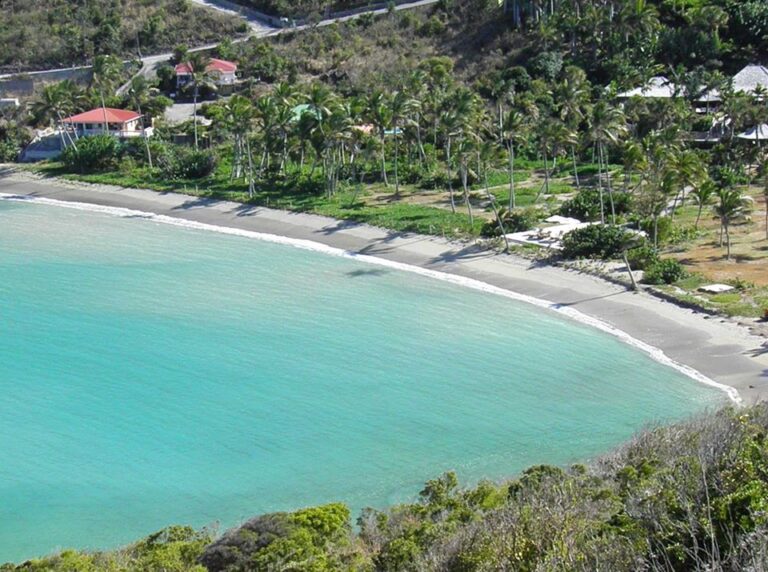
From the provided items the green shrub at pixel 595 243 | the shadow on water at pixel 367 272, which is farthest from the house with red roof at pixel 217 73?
the green shrub at pixel 595 243

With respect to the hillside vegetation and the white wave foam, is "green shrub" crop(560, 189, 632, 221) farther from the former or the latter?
the hillside vegetation

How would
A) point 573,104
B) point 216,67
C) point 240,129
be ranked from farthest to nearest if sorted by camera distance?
point 216,67
point 240,129
point 573,104

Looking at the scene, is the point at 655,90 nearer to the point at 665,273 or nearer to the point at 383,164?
the point at 383,164

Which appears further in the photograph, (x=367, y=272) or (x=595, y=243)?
(x=367, y=272)

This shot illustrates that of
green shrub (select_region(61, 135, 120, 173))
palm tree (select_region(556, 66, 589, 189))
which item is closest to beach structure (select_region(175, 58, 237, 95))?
green shrub (select_region(61, 135, 120, 173))

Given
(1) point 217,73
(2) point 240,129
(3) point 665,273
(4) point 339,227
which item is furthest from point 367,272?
(1) point 217,73

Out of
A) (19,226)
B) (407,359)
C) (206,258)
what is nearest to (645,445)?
(407,359)
